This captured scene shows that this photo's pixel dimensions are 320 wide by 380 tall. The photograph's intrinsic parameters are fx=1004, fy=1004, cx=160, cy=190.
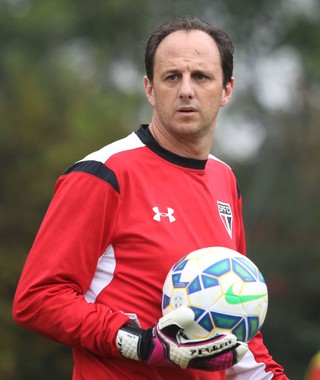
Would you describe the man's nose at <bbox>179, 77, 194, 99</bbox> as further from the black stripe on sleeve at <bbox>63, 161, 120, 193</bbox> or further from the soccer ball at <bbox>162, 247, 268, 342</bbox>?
the soccer ball at <bbox>162, 247, 268, 342</bbox>

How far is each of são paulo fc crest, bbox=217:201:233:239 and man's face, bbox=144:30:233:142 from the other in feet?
1.34

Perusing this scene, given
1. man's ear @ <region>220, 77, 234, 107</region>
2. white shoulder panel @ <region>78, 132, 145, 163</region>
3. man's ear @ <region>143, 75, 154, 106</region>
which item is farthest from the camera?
man's ear @ <region>220, 77, 234, 107</region>

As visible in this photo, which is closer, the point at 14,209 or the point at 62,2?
the point at 14,209

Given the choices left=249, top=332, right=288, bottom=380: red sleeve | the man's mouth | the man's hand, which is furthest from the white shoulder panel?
left=249, top=332, right=288, bottom=380: red sleeve

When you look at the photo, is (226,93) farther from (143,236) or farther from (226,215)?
(143,236)

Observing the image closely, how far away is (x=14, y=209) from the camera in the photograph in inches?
765

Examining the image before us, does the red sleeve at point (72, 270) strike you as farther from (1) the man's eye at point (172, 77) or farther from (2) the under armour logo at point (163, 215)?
(1) the man's eye at point (172, 77)

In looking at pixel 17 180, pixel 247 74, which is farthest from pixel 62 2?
pixel 17 180

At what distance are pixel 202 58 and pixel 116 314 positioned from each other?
4.53 ft

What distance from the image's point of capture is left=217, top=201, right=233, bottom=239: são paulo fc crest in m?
5.16

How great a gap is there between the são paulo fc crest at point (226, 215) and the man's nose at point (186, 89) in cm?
63

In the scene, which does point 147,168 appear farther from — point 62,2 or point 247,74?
point 62,2

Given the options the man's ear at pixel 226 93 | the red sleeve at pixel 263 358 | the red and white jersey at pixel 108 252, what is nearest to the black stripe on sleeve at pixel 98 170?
the red and white jersey at pixel 108 252

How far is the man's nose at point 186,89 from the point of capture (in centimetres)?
489
